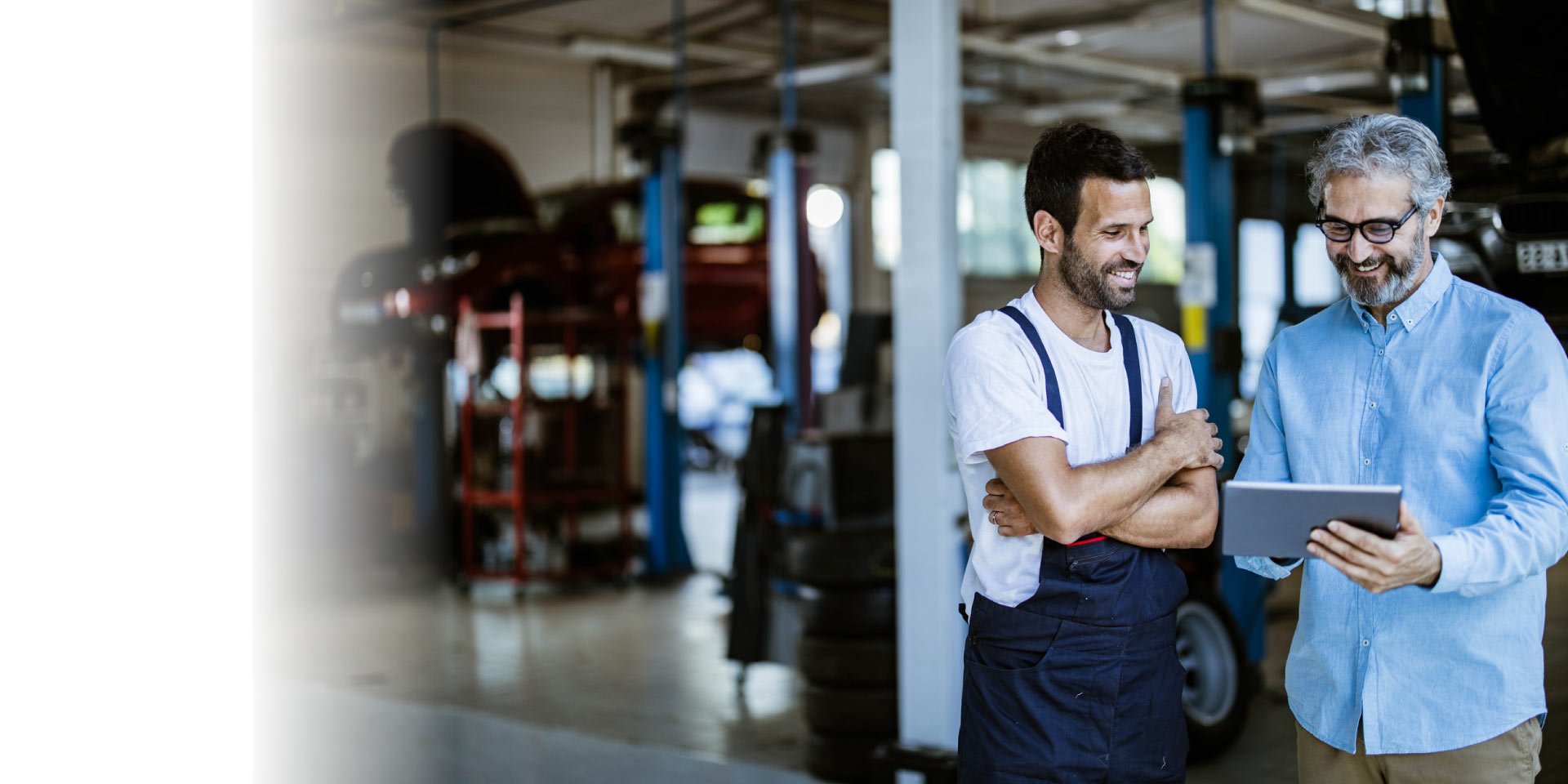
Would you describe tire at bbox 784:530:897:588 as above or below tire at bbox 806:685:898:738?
above

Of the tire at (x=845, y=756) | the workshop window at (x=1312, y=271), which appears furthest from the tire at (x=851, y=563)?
the workshop window at (x=1312, y=271)

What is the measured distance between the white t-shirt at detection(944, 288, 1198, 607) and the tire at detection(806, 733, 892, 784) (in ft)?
7.23

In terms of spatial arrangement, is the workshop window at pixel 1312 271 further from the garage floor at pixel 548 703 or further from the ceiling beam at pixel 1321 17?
the garage floor at pixel 548 703

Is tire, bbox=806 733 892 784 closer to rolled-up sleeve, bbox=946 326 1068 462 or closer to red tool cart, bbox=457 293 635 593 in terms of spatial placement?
rolled-up sleeve, bbox=946 326 1068 462

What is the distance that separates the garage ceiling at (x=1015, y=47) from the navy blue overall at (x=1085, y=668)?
8.45 metres

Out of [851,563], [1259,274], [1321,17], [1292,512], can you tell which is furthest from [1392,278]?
[1259,274]

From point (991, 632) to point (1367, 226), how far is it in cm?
82

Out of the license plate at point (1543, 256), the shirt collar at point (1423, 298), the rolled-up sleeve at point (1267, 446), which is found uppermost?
the license plate at point (1543, 256)

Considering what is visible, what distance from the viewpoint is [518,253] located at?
394 inches

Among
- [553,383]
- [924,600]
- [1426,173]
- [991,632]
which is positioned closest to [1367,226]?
[1426,173]

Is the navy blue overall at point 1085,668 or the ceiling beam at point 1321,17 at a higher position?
the ceiling beam at point 1321,17

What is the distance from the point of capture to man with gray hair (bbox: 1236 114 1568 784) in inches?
78.2

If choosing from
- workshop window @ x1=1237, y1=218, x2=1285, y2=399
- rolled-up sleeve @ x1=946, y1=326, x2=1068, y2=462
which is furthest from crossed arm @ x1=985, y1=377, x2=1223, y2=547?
workshop window @ x1=1237, y1=218, x2=1285, y2=399

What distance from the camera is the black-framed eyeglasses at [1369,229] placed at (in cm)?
204
